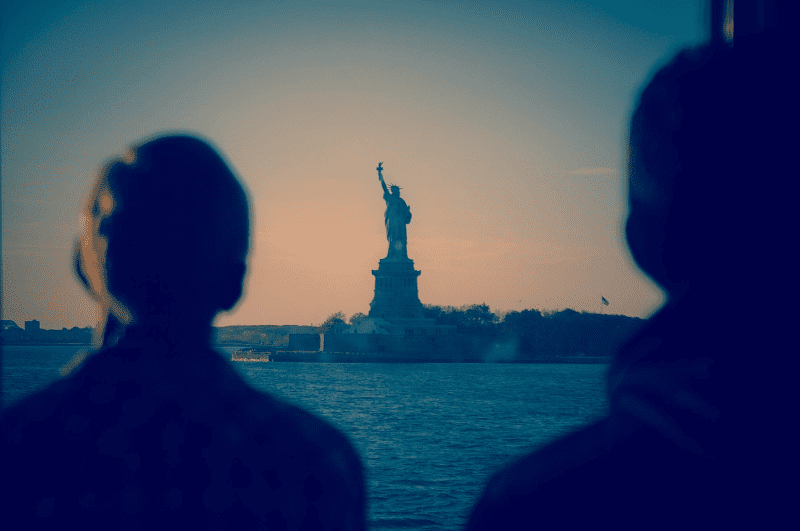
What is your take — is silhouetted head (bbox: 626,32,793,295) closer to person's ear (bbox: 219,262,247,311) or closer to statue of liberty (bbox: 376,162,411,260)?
person's ear (bbox: 219,262,247,311)

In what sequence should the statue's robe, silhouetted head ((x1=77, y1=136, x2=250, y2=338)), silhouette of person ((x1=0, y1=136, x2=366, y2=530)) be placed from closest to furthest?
1. silhouette of person ((x1=0, y1=136, x2=366, y2=530))
2. silhouetted head ((x1=77, y1=136, x2=250, y2=338))
3. the statue's robe

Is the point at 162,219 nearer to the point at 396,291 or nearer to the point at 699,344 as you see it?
the point at 699,344

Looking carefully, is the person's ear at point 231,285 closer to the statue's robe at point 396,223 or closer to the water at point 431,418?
the water at point 431,418

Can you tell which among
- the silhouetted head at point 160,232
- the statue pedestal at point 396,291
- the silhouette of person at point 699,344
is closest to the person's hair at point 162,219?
the silhouetted head at point 160,232

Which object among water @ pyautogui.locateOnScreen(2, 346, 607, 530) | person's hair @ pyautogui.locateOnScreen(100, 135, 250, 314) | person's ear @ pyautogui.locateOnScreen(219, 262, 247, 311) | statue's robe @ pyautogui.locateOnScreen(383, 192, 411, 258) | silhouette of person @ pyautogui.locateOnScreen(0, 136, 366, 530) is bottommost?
water @ pyautogui.locateOnScreen(2, 346, 607, 530)

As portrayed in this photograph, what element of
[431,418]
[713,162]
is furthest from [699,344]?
[431,418]

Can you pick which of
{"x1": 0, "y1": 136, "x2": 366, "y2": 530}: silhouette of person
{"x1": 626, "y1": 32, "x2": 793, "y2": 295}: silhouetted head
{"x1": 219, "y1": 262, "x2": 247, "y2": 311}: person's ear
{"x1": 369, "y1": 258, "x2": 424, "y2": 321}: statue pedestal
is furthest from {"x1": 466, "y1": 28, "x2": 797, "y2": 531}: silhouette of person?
{"x1": 369, "y1": 258, "x2": 424, "y2": 321}: statue pedestal

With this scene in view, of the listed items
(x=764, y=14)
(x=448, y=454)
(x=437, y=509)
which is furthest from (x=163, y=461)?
(x=448, y=454)
